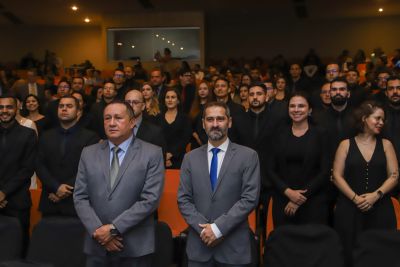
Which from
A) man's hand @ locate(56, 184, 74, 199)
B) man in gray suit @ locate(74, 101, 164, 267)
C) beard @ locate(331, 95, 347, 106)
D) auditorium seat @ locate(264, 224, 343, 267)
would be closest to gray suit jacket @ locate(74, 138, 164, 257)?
man in gray suit @ locate(74, 101, 164, 267)

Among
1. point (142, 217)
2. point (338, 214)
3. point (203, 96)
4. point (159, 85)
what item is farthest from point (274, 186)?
point (159, 85)

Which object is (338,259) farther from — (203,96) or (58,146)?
(203,96)

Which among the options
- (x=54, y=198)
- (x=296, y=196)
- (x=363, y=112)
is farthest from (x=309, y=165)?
(x=54, y=198)

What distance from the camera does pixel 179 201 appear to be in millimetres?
2918

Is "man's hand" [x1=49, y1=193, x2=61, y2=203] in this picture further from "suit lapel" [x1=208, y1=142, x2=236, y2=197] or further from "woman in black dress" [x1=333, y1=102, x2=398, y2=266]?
"woman in black dress" [x1=333, y1=102, x2=398, y2=266]

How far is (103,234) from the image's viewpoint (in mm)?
2729

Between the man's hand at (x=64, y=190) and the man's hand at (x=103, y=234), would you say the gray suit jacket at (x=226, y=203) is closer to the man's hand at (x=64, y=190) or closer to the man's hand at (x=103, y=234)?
the man's hand at (x=103, y=234)

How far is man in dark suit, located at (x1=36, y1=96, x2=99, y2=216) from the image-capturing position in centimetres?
373

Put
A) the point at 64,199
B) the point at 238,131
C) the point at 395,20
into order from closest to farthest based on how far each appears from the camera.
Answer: the point at 64,199, the point at 238,131, the point at 395,20

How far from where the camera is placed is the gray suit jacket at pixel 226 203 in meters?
2.78

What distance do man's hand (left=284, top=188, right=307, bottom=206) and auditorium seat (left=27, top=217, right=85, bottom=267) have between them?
1.39 m

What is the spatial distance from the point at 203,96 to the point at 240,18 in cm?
1024

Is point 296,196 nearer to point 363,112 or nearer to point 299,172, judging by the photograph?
point 299,172

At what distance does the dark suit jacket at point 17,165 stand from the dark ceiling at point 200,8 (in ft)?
32.3
